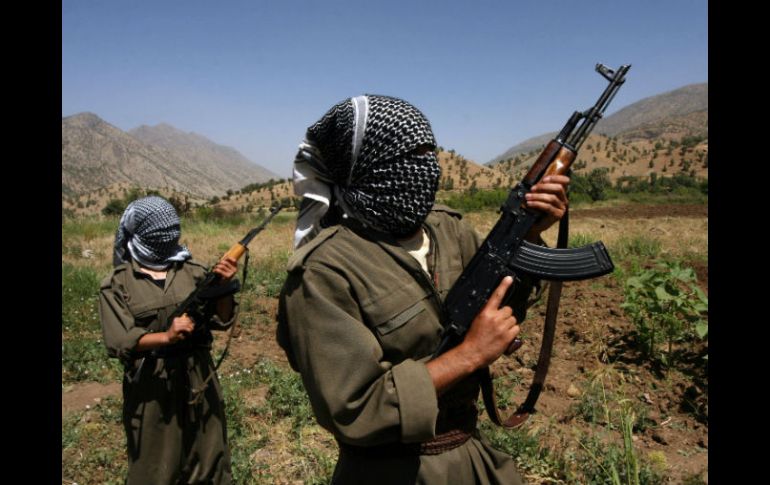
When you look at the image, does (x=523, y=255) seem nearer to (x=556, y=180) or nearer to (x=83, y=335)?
(x=556, y=180)

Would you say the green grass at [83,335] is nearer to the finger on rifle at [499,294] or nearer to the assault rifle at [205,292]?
the assault rifle at [205,292]

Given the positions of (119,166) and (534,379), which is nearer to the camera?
(534,379)

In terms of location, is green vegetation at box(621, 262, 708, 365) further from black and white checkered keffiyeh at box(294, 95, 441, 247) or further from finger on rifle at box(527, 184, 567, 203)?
black and white checkered keffiyeh at box(294, 95, 441, 247)

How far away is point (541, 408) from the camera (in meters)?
4.65

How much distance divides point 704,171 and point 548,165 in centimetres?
4025

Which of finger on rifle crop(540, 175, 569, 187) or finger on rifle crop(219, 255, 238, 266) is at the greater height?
finger on rifle crop(540, 175, 569, 187)

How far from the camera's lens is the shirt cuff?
126 cm

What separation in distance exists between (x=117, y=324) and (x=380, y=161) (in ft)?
7.35

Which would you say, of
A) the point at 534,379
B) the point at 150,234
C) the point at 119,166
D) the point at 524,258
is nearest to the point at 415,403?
the point at 524,258

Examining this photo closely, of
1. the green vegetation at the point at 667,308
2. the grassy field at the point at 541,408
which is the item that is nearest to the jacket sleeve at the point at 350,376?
the grassy field at the point at 541,408

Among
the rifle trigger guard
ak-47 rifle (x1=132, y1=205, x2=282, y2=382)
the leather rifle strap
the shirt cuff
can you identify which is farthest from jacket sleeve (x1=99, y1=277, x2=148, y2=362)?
the shirt cuff

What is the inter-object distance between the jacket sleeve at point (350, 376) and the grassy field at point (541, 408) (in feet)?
4.53

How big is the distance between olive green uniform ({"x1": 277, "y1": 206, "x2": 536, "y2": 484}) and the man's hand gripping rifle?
0.07 m
